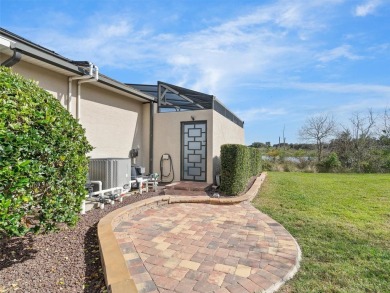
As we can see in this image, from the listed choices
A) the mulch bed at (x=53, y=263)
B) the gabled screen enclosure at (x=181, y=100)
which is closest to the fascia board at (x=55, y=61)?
the gabled screen enclosure at (x=181, y=100)

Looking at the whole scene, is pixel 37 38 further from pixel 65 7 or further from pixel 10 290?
pixel 10 290

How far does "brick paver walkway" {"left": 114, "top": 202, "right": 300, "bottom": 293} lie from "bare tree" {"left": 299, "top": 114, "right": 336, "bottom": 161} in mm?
21003

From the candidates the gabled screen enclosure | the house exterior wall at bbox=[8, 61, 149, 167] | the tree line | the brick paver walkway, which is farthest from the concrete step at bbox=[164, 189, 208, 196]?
the tree line

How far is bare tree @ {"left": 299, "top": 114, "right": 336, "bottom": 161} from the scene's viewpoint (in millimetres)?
23016

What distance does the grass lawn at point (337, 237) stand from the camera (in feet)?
8.70

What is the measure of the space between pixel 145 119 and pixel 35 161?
771 cm

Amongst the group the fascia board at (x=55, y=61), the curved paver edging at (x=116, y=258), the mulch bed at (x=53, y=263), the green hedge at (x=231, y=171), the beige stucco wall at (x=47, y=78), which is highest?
the fascia board at (x=55, y=61)

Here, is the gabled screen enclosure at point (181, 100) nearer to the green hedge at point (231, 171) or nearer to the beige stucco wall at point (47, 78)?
the green hedge at point (231, 171)

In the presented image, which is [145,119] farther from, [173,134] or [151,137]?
[173,134]

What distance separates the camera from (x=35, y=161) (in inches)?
96.0

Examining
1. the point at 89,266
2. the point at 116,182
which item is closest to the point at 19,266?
the point at 89,266

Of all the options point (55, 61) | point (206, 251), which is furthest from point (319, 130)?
point (55, 61)

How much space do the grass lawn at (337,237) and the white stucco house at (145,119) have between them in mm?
3138

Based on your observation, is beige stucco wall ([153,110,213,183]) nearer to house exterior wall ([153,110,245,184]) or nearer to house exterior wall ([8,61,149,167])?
house exterior wall ([153,110,245,184])
